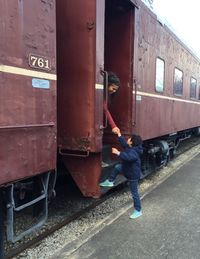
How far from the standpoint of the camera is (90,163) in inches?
192

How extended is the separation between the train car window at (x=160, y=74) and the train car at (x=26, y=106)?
13.4 feet

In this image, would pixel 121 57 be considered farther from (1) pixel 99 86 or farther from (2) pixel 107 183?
(2) pixel 107 183

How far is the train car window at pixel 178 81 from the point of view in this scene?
30.7 ft

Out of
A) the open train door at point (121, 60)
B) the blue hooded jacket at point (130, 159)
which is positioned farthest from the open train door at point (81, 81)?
the open train door at point (121, 60)

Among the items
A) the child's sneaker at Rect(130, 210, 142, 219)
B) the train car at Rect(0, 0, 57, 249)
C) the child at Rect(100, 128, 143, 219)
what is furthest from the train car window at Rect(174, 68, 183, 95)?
the train car at Rect(0, 0, 57, 249)

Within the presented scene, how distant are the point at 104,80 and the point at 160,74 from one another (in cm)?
313

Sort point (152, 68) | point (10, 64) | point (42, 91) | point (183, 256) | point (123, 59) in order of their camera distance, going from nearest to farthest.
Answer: point (10, 64) < point (42, 91) < point (183, 256) < point (123, 59) < point (152, 68)

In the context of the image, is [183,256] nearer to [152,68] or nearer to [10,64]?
[10,64]

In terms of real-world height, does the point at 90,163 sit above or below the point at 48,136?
below

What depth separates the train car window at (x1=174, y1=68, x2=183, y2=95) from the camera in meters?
9.36

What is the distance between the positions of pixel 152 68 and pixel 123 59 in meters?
1.31

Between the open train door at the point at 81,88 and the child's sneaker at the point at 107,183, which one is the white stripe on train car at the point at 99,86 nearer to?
the open train door at the point at 81,88

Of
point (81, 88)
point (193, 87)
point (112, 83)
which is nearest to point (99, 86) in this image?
point (81, 88)

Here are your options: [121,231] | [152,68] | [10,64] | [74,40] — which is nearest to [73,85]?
[74,40]
